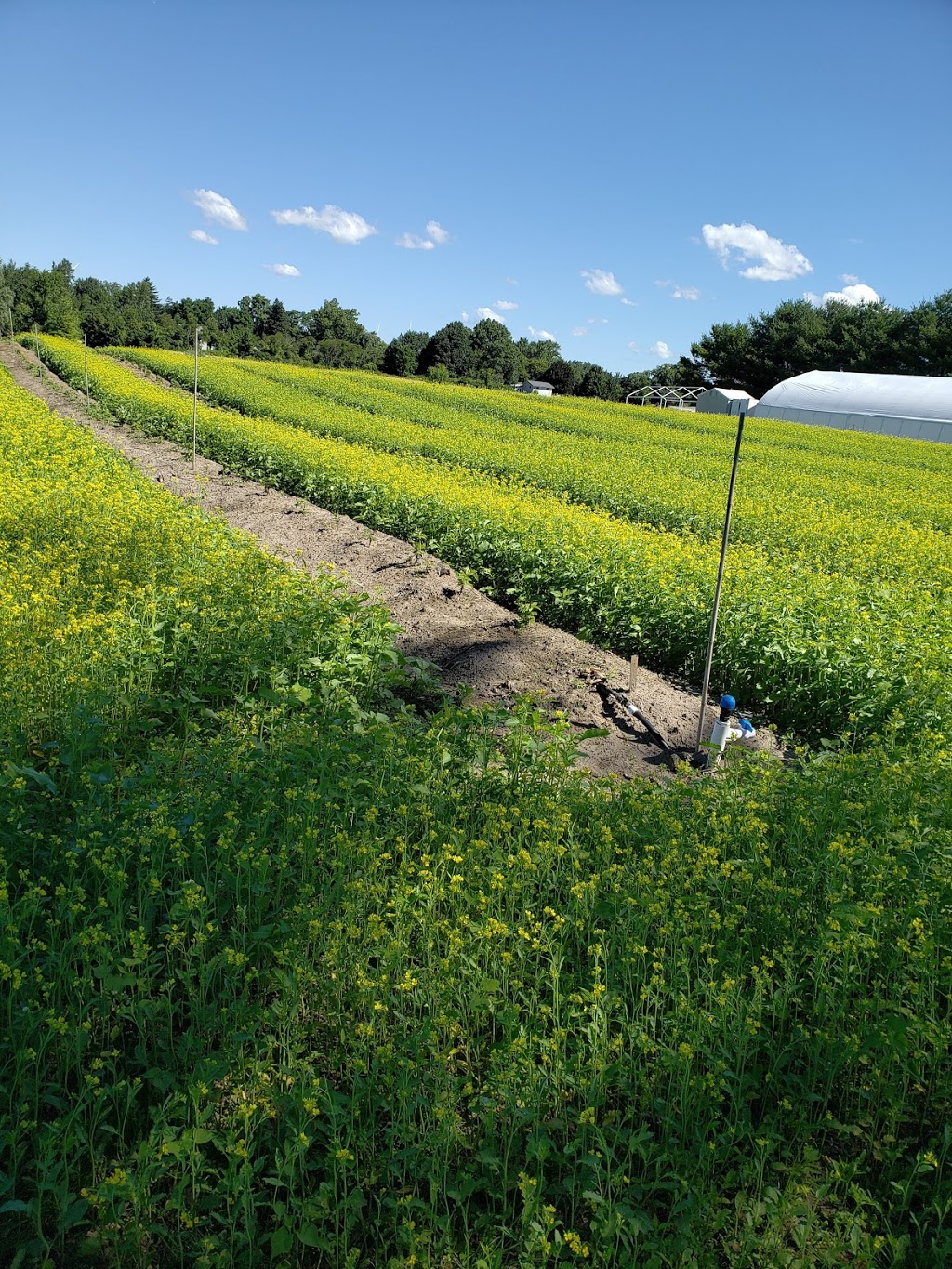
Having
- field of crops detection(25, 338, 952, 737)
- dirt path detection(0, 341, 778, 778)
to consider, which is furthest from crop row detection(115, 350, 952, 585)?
dirt path detection(0, 341, 778, 778)

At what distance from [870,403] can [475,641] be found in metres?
52.0

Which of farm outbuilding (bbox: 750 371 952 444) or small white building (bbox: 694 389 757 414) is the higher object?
farm outbuilding (bbox: 750 371 952 444)

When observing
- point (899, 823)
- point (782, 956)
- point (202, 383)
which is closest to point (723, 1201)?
point (782, 956)

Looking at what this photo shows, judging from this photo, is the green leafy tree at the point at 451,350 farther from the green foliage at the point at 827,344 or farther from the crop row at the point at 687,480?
the crop row at the point at 687,480

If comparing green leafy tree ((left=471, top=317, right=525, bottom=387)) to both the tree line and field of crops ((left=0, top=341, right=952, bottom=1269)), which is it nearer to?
the tree line

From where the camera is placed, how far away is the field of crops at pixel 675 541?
7383mm

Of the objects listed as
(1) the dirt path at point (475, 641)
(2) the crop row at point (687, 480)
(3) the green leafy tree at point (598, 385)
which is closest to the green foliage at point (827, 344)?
(3) the green leafy tree at point (598, 385)

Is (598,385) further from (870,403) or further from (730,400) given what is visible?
(730,400)

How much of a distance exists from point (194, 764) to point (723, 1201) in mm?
3307

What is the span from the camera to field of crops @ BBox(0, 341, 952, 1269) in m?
2.52

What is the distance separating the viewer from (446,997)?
3209 millimetres

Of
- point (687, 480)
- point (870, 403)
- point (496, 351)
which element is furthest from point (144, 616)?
point (496, 351)

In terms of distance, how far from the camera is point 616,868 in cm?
374

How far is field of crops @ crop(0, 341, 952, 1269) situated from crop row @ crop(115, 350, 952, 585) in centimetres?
858
